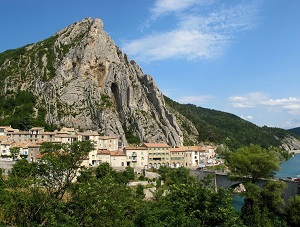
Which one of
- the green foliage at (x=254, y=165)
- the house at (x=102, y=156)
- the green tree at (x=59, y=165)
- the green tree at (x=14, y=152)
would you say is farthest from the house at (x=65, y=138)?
the green tree at (x=59, y=165)

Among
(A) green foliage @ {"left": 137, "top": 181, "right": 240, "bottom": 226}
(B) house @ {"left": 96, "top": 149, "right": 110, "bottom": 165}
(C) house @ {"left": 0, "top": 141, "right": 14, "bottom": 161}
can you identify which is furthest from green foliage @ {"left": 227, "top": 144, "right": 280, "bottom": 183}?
(C) house @ {"left": 0, "top": 141, "right": 14, "bottom": 161}

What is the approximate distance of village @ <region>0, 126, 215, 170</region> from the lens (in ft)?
260

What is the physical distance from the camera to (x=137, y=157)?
8894cm

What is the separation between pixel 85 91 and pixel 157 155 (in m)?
45.2

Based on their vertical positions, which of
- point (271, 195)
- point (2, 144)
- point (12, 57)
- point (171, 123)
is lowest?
point (271, 195)

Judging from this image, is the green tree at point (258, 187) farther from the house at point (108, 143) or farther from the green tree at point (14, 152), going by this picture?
the green tree at point (14, 152)

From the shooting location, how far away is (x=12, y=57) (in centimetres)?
14775

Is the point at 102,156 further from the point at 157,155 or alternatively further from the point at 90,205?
the point at 90,205

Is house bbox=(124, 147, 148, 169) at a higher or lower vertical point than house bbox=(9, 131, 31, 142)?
lower

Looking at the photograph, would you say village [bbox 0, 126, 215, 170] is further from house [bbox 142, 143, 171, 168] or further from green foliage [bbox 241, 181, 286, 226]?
green foliage [bbox 241, 181, 286, 226]

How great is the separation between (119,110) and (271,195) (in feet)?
288

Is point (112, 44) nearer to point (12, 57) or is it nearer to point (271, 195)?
point (12, 57)

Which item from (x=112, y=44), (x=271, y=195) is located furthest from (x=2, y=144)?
(x=112, y=44)

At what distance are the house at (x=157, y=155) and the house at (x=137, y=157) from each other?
1709 millimetres
